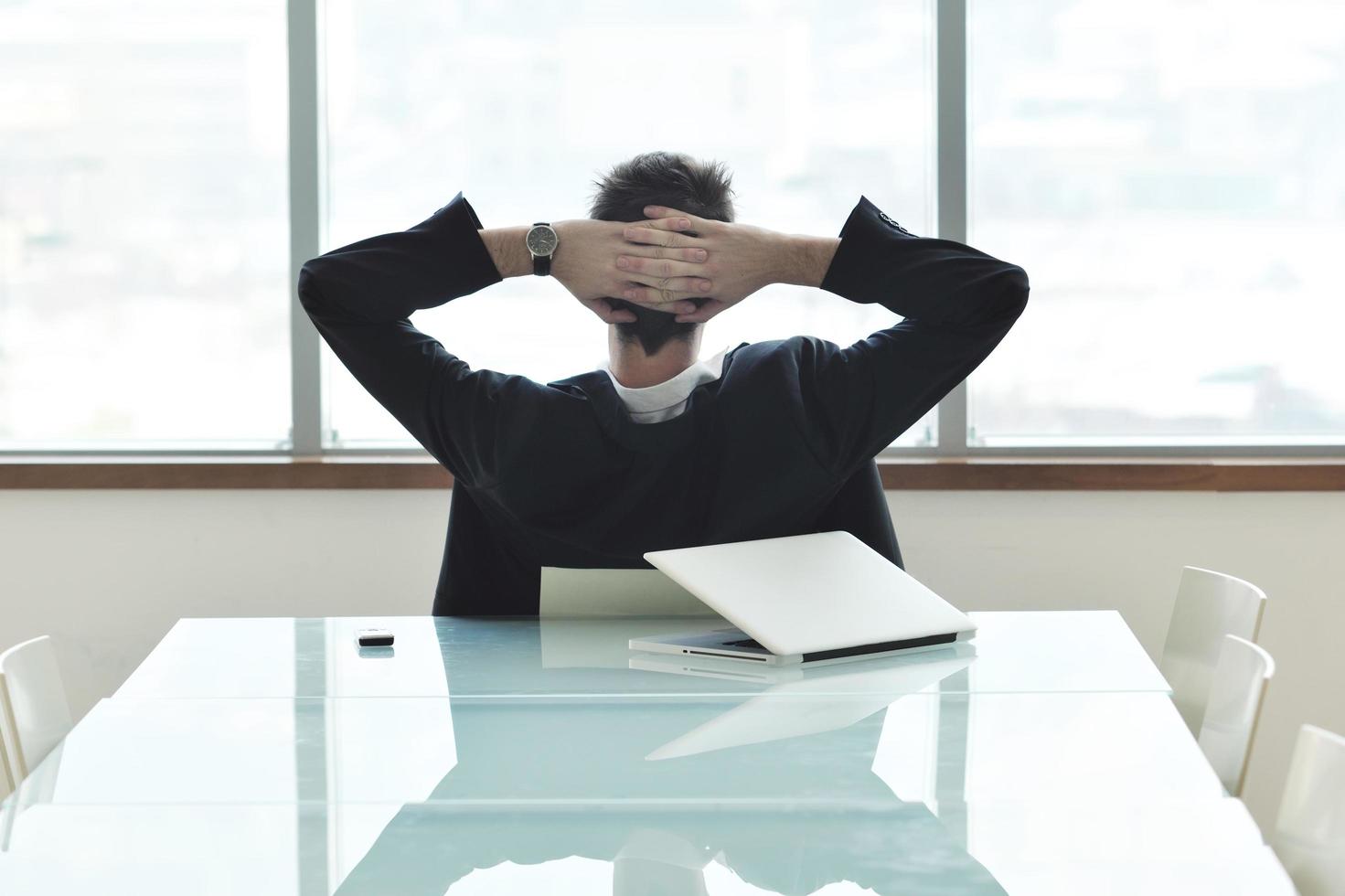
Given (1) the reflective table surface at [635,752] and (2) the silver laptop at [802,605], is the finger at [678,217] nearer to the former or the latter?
(2) the silver laptop at [802,605]

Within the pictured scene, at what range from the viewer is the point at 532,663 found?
154cm

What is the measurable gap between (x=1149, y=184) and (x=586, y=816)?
2266mm

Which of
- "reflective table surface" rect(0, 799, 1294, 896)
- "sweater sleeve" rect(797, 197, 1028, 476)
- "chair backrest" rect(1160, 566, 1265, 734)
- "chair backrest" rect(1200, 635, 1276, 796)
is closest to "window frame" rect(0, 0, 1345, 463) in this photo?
"chair backrest" rect(1160, 566, 1265, 734)

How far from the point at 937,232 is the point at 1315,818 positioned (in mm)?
1864

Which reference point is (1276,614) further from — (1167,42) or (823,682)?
(823,682)

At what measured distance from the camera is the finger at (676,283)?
5.65ft

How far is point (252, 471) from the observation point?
272 centimetres

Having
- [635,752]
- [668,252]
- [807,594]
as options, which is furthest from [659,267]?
[635,752]

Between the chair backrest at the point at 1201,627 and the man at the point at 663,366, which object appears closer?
the man at the point at 663,366

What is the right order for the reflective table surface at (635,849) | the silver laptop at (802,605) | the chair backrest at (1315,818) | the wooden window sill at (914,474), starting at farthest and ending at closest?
the wooden window sill at (914,474) → the silver laptop at (802,605) → the chair backrest at (1315,818) → the reflective table surface at (635,849)

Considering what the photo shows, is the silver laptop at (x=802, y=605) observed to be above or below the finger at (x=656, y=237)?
below

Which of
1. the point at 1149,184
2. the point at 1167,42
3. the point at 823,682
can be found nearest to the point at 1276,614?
the point at 1149,184

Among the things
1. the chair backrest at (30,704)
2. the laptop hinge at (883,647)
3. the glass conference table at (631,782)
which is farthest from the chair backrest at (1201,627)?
the chair backrest at (30,704)

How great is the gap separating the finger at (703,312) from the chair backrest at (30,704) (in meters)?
0.95
